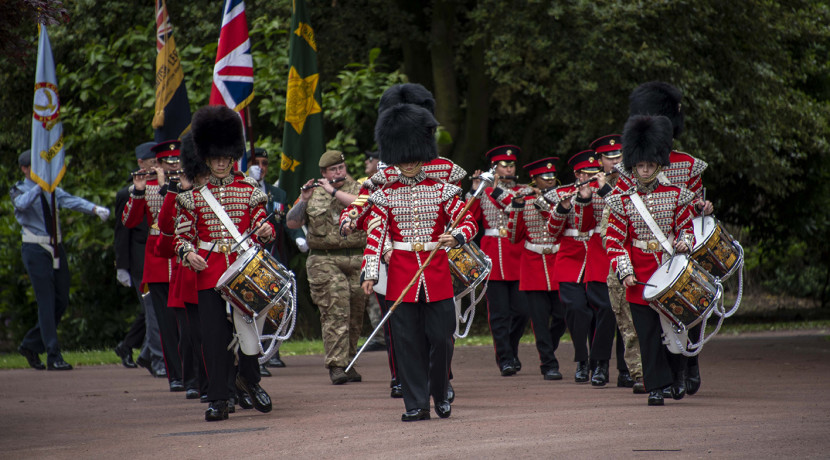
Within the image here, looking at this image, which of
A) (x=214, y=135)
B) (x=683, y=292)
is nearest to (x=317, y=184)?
(x=214, y=135)

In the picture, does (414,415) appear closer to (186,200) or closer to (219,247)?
(219,247)

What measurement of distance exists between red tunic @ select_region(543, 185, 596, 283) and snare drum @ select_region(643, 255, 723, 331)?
91.7 inches

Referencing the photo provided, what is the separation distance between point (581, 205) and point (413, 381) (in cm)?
353

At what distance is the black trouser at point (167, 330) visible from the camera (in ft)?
35.8

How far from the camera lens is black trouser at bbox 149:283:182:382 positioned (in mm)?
10898

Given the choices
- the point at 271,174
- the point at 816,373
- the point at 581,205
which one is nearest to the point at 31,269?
the point at 271,174

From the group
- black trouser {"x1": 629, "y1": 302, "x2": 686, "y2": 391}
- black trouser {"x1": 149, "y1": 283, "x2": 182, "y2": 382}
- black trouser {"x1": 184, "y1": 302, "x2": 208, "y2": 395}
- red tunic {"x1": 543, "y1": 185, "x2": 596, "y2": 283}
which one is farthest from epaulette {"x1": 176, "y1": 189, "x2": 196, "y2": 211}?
red tunic {"x1": 543, "y1": 185, "x2": 596, "y2": 283}

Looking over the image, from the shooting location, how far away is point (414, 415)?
8133 mm

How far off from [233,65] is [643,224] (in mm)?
5286

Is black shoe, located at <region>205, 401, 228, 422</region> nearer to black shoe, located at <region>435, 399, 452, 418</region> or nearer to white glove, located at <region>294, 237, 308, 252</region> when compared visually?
black shoe, located at <region>435, 399, 452, 418</region>

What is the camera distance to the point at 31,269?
13.1m

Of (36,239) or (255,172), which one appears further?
(36,239)

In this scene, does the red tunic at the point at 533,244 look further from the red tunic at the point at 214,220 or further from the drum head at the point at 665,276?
the red tunic at the point at 214,220

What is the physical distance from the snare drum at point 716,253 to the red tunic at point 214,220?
10.5 feet
